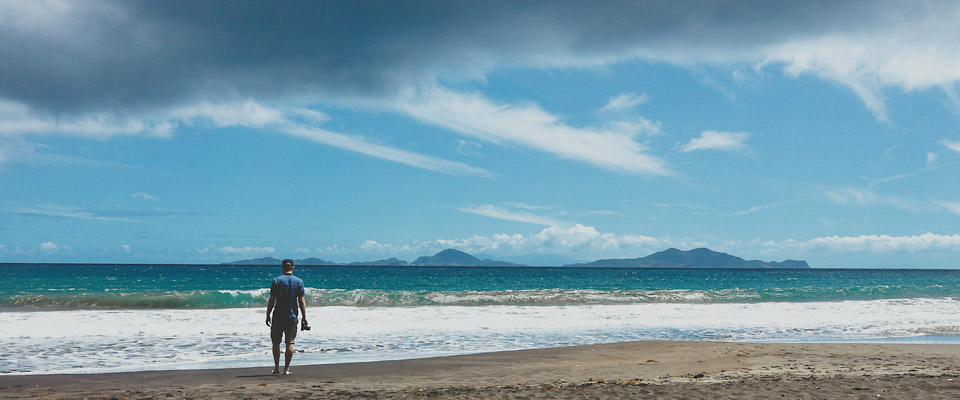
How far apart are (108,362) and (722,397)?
10.5m

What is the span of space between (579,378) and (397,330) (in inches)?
353

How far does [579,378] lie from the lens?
29.5 feet

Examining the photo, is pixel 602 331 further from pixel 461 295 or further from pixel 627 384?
pixel 461 295

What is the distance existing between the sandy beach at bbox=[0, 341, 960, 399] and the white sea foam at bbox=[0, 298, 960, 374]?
5.25 ft

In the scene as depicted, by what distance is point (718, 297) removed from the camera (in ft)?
109

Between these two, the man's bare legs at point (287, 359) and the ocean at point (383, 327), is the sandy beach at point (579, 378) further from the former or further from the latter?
the ocean at point (383, 327)

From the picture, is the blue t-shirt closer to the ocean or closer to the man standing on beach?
the man standing on beach

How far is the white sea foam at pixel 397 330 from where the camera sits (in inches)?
476

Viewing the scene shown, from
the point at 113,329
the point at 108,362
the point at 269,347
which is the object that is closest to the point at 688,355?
the point at 269,347

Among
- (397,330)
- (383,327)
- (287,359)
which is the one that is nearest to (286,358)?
(287,359)

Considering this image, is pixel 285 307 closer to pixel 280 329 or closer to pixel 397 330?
pixel 280 329

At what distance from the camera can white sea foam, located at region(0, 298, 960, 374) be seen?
12094 millimetres

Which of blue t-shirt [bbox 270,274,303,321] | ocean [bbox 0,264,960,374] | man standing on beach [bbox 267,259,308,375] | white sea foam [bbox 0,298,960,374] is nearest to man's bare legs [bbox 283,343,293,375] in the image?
man standing on beach [bbox 267,259,308,375]

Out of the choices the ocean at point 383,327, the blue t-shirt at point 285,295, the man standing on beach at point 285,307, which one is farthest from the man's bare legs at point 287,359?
the ocean at point 383,327
